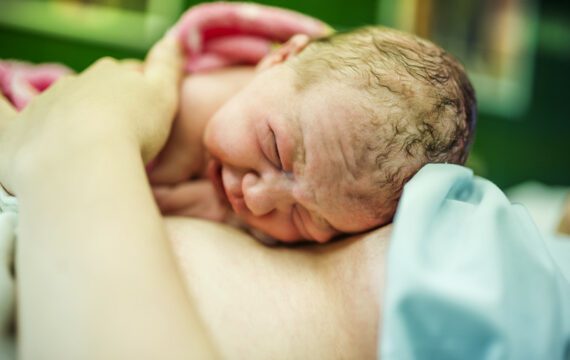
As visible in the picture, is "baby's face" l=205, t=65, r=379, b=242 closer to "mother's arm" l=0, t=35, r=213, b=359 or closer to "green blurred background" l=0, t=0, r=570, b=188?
"mother's arm" l=0, t=35, r=213, b=359

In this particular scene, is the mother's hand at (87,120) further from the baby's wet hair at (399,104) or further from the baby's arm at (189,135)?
the baby's wet hair at (399,104)

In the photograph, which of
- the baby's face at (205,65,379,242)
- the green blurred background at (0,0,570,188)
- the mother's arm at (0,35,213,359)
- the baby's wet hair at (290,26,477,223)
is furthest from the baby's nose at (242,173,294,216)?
the green blurred background at (0,0,570,188)

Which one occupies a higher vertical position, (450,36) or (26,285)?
(26,285)

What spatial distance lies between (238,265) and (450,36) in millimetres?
3086

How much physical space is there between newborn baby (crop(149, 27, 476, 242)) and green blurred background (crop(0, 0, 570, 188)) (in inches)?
74.9

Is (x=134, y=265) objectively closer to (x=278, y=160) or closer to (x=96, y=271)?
(x=96, y=271)

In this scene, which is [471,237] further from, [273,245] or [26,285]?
[26,285]

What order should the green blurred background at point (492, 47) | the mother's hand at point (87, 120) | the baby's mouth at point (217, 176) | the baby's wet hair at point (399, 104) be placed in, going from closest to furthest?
the mother's hand at point (87, 120) → the baby's wet hair at point (399, 104) → the baby's mouth at point (217, 176) → the green blurred background at point (492, 47)

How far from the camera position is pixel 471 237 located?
25.8 inches

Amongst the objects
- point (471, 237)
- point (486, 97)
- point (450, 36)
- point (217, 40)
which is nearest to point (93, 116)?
point (471, 237)

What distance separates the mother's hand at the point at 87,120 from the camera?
0.62 m

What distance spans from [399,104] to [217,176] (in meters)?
0.36

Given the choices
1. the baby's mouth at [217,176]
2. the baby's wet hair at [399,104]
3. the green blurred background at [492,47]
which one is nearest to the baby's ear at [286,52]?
the baby's wet hair at [399,104]

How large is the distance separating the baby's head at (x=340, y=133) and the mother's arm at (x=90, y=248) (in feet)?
0.81
